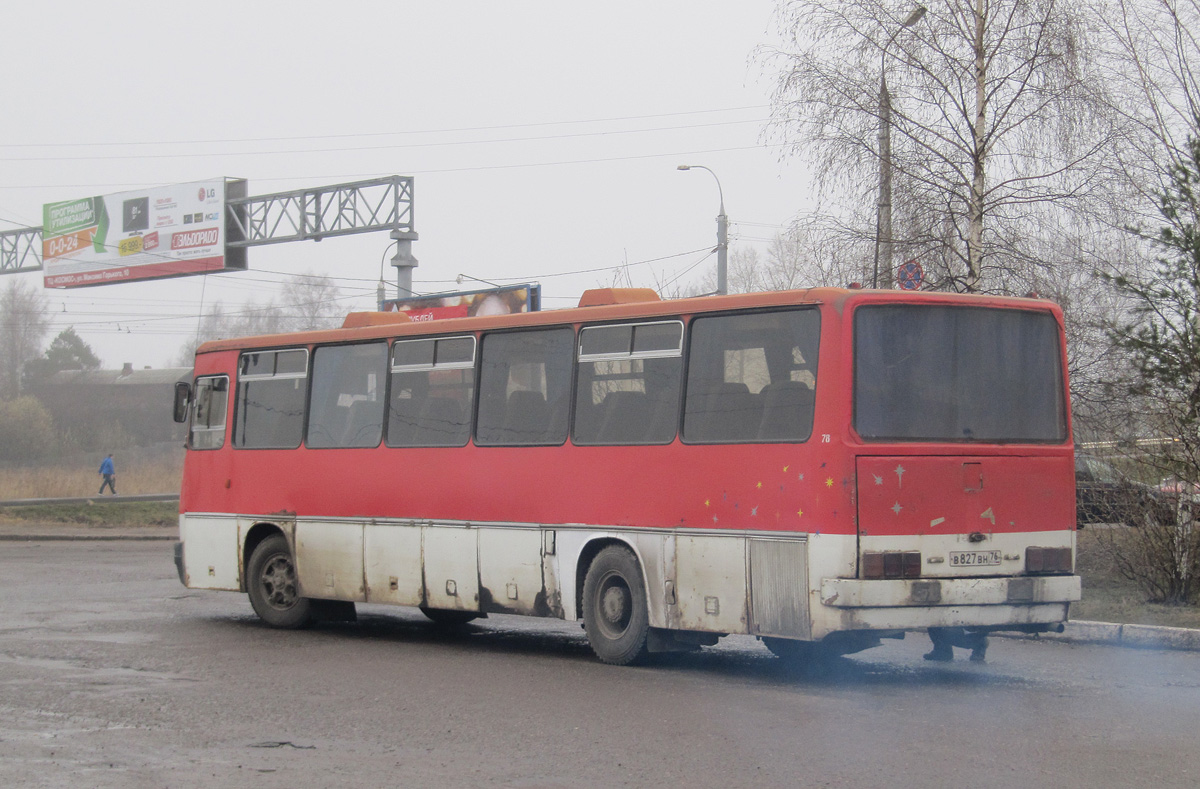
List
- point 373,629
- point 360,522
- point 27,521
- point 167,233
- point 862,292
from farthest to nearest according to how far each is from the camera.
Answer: point 167,233, point 27,521, point 373,629, point 360,522, point 862,292

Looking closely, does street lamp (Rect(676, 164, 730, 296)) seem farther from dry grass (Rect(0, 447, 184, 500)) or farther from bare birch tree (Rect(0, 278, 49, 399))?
bare birch tree (Rect(0, 278, 49, 399))

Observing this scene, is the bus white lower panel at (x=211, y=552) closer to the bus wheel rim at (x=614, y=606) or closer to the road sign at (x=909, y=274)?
the bus wheel rim at (x=614, y=606)

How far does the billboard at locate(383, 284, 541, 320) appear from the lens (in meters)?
30.1

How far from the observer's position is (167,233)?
151 feet

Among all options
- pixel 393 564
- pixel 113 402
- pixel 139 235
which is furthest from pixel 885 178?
pixel 113 402

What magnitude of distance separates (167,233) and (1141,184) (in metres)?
36.8

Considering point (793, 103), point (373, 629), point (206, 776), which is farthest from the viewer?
point (793, 103)

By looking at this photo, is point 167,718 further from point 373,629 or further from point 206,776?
point 373,629

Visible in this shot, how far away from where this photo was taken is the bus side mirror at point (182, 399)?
14906mm

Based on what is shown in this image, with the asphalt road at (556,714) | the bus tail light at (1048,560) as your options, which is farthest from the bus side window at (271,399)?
the bus tail light at (1048,560)

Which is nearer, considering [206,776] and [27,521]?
[206,776]

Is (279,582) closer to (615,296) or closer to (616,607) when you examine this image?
(616,607)

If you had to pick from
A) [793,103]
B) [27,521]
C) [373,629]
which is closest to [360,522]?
[373,629]

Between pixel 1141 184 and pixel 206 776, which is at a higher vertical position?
pixel 1141 184
